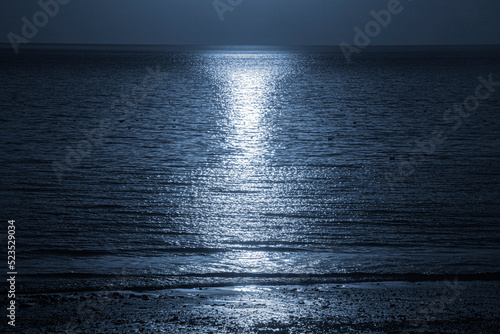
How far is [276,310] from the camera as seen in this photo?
10336 millimetres

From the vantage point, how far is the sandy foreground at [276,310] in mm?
9477

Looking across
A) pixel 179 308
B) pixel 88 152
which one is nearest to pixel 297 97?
pixel 88 152

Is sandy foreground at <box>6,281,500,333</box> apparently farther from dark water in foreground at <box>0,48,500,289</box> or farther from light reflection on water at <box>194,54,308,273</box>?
light reflection on water at <box>194,54,308,273</box>

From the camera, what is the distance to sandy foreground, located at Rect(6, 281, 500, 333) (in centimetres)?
948

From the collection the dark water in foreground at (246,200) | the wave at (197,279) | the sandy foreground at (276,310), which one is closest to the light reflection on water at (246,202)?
the dark water in foreground at (246,200)

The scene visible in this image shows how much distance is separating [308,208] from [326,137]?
624 inches

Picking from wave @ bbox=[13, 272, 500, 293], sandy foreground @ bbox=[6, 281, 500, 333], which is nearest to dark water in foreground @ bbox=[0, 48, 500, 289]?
wave @ bbox=[13, 272, 500, 293]

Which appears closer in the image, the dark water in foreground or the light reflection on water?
the dark water in foreground

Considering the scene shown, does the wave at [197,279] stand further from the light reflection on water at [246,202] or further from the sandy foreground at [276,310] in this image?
the light reflection on water at [246,202]

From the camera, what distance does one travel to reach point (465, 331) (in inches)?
367

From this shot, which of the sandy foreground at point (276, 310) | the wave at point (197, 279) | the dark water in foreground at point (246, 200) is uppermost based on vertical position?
the dark water in foreground at point (246, 200)

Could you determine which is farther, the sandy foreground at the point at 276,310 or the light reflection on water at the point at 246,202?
the light reflection on water at the point at 246,202

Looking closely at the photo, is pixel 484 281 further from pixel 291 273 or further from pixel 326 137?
pixel 326 137

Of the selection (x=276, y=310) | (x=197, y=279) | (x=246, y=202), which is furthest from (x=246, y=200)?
(x=276, y=310)
